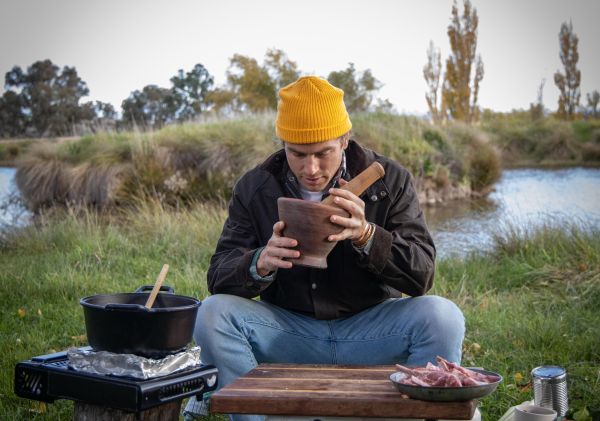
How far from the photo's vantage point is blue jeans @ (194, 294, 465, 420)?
2906mm

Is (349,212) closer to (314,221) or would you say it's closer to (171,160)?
(314,221)

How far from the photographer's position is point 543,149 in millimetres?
19359

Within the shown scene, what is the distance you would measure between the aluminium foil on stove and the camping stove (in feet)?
A: 0.10

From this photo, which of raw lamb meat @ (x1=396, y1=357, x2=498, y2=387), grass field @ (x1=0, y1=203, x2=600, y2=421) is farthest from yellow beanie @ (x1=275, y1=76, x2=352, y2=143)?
grass field @ (x1=0, y1=203, x2=600, y2=421)

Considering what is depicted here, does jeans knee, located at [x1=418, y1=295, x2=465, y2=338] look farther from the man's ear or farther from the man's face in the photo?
the man's ear

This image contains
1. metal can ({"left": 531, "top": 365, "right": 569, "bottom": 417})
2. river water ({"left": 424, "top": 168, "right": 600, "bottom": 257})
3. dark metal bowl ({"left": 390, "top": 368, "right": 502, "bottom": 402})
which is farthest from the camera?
river water ({"left": 424, "top": 168, "right": 600, "bottom": 257})

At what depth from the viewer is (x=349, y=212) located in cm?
270

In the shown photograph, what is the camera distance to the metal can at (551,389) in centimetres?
276

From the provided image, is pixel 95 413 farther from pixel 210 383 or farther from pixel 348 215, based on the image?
pixel 348 215

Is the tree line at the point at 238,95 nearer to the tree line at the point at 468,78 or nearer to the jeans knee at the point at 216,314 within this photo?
the tree line at the point at 468,78

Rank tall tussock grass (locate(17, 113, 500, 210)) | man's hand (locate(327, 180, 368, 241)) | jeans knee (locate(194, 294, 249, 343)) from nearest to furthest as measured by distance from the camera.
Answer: man's hand (locate(327, 180, 368, 241)) → jeans knee (locate(194, 294, 249, 343)) → tall tussock grass (locate(17, 113, 500, 210))

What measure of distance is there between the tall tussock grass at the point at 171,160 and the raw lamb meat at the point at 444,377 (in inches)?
369

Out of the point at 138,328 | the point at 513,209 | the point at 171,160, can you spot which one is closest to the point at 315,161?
the point at 138,328

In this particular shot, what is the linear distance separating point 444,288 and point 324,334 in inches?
132
